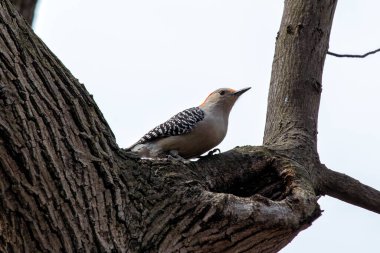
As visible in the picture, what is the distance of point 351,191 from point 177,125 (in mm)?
2084

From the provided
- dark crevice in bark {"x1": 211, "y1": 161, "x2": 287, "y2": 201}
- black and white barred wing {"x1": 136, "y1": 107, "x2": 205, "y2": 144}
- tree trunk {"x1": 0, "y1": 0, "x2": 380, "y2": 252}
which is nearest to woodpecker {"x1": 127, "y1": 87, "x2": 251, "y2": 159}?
black and white barred wing {"x1": 136, "y1": 107, "x2": 205, "y2": 144}

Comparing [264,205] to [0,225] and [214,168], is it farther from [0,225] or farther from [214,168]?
[0,225]

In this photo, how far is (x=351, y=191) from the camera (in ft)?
19.7

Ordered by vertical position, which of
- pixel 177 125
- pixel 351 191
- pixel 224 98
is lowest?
pixel 351 191

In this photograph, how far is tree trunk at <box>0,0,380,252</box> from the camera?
377 cm

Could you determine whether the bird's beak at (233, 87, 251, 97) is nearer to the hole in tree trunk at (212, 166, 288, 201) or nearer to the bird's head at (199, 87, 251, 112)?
the bird's head at (199, 87, 251, 112)

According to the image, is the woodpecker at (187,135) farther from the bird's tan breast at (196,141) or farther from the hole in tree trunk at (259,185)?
the hole in tree trunk at (259,185)

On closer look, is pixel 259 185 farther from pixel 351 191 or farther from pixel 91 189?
pixel 91 189

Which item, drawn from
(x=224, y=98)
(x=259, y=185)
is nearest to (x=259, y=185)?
(x=259, y=185)

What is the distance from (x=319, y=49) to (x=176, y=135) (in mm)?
1689

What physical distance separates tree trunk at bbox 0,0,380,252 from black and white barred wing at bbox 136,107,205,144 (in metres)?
2.02

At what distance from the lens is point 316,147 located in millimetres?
6023

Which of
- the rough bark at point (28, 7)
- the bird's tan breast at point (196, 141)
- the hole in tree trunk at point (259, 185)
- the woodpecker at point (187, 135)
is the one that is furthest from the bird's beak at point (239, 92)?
the rough bark at point (28, 7)

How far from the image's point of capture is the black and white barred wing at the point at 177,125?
7.38 m
